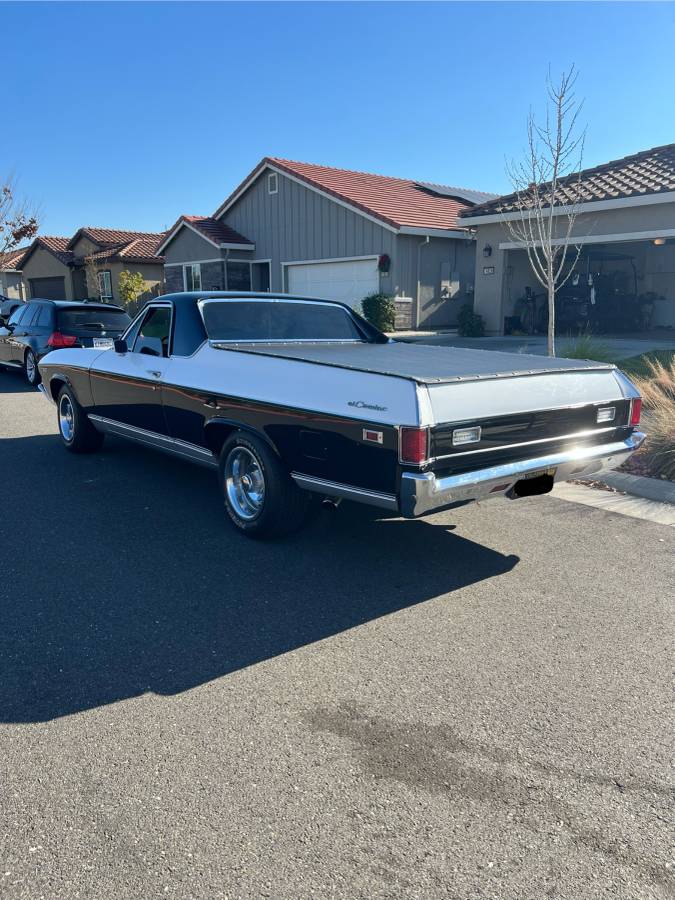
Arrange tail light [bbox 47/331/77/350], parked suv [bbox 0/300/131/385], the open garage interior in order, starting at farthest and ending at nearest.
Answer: the open garage interior
parked suv [bbox 0/300/131/385]
tail light [bbox 47/331/77/350]

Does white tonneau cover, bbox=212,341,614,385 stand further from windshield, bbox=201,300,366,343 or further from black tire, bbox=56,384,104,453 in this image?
black tire, bbox=56,384,104,453

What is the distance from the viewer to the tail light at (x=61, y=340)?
12078 millimetres

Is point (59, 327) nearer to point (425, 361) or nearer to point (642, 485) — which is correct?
point (425, 361)

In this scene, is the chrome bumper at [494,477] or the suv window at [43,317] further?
the suv window at [43,317]

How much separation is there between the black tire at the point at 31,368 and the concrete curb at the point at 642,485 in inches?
399

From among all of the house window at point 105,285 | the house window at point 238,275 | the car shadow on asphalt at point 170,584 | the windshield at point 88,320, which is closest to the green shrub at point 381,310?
A: the house window at point 238,275

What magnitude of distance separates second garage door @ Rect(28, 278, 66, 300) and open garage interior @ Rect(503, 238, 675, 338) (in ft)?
92.2

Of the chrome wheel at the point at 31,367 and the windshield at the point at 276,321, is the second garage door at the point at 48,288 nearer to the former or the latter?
the chrome wheel at the point at 31,367

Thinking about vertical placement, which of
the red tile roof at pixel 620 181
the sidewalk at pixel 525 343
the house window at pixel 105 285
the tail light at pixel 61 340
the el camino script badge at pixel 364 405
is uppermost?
the red tile roof at pixel 620 181

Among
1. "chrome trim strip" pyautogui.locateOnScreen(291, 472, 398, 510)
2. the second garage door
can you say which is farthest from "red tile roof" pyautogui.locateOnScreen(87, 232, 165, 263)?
"chrome trim strip" pyautogui.locateOnScreen(291, 472, 398, 510)

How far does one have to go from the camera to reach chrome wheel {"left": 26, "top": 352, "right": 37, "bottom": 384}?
42.1 ft

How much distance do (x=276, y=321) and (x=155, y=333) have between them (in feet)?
3.47

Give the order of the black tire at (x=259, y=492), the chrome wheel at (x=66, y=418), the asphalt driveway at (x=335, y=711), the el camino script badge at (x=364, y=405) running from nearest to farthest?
the asphalt driveway at (x=335, y=711) < the el camino script badge at (x=364, y=405) < the black tire at (x=259, y=492) < the chrome wheel at (x=66, y=418)

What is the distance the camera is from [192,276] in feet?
91.6
